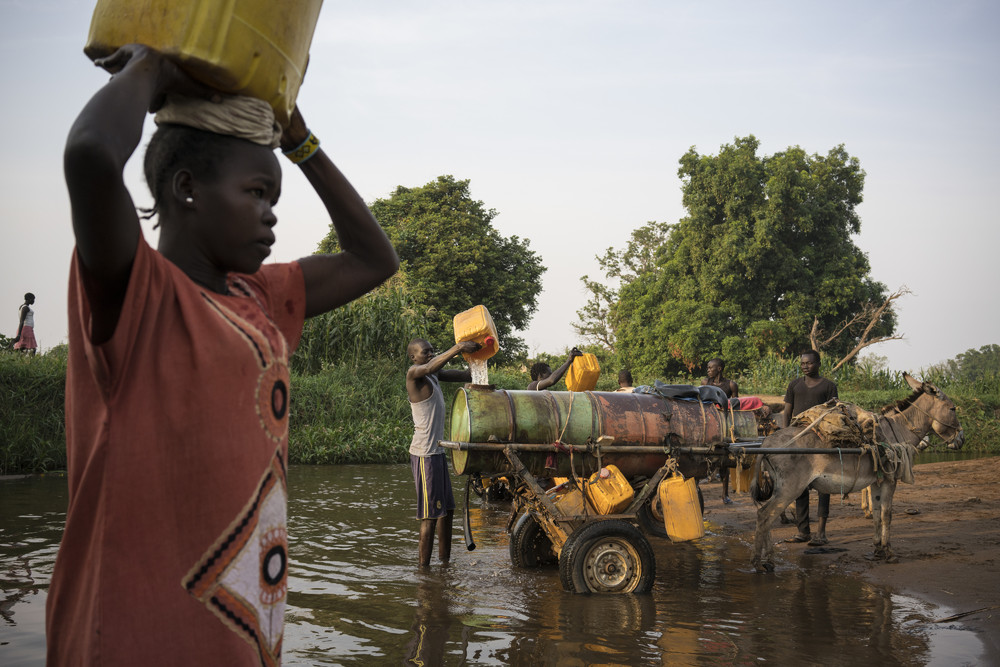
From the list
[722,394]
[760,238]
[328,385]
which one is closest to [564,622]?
[722,394]

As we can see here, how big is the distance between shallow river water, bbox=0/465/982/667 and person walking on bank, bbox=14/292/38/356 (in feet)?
32.6

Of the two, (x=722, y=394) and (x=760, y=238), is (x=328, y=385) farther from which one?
(x=760, y=238)

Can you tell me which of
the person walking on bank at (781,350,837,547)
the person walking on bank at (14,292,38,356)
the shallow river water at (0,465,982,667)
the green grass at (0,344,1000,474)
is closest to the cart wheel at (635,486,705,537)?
the shallow river water at (0,465,982,667)

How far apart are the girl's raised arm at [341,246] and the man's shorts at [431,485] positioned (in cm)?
609


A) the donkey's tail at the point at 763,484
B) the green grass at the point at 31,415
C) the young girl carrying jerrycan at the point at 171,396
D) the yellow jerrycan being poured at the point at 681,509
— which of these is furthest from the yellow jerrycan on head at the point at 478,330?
the green grass at the point at 31,415

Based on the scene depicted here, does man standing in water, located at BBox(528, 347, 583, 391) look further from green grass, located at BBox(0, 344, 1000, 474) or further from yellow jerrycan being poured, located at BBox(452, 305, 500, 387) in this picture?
green grass, located at BBox(0, 344, 1000, 474)

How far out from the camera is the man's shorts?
8156mm

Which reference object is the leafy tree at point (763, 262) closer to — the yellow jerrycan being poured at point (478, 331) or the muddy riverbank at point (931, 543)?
the muddy riverbank at point (931, 543)

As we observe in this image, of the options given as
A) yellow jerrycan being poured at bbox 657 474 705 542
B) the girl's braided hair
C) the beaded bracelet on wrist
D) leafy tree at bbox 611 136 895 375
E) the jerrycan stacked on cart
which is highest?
leafy tree at bbox 611 136 895 375

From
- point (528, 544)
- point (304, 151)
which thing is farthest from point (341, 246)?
point (528, 544)

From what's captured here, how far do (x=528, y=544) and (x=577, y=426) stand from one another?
173 centimetres

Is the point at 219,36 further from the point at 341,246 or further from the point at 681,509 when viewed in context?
the point at 681,509

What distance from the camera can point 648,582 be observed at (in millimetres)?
7195

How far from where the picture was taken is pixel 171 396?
1.50 meters
